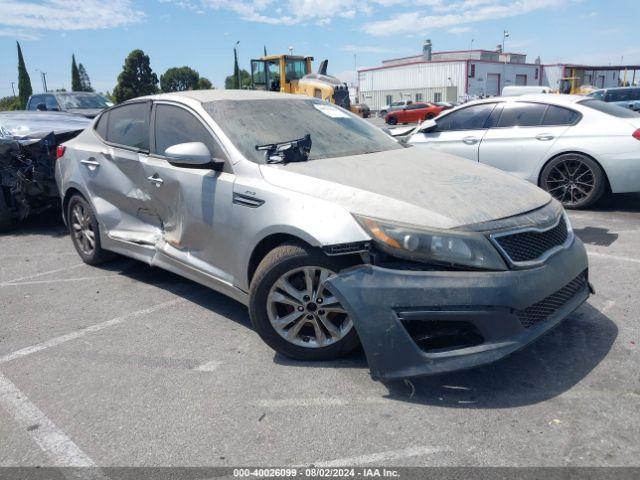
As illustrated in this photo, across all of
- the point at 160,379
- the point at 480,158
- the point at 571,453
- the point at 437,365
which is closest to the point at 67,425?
the point at 160,379

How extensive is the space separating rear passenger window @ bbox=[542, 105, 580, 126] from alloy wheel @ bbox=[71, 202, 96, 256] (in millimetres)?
5635

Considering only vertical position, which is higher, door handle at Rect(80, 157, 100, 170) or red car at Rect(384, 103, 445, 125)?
red car at Rect(384, 103, 445, 125)

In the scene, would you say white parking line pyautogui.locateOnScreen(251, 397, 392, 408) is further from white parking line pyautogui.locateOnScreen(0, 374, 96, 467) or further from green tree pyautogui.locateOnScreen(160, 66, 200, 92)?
green tree pyautogui.locateOnScreen(160, 66, 200, 92)

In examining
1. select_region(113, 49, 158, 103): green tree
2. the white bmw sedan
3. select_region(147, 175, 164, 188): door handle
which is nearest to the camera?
select_region(147, 175, 164, 188): door handle

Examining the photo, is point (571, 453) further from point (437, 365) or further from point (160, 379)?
point (160, 379)

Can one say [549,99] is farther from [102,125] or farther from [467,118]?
[102,125]

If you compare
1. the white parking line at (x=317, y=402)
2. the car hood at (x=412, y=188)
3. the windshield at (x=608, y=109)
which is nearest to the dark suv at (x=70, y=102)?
the windshield at (x=608, y=109)

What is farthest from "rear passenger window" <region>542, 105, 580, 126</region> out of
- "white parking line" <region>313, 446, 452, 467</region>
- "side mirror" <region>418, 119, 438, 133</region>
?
"white parking line" <region>313, 446, 452, 467</region>

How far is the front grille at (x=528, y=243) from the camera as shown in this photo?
2.87m

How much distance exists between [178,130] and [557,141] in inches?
194

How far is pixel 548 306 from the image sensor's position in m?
2.96

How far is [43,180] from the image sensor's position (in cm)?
682

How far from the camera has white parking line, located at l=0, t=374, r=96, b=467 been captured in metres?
2.52

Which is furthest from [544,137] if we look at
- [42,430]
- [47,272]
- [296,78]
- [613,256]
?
[296,78]
